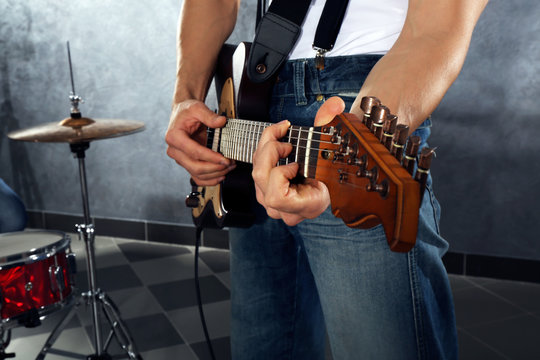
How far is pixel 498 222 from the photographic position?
10.0ft

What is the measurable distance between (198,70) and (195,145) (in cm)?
29

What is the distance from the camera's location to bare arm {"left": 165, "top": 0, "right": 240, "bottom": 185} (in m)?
1.16

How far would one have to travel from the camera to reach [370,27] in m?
0.91

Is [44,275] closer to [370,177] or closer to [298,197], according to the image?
[298,197]

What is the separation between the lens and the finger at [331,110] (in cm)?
71

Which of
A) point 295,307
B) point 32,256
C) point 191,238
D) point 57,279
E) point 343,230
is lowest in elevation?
point 191,238

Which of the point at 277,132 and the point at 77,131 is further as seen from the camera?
the point at 77,131

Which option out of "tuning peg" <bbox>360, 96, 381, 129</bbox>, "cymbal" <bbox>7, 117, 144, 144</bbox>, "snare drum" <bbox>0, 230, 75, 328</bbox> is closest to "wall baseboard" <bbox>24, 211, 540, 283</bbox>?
"cymbal" <bbox>7, 117, 144, 144</bbox>

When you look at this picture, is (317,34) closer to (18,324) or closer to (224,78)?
(224,78)

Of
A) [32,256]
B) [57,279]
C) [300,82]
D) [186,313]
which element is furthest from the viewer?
[186,313]

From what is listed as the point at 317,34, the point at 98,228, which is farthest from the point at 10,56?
the point at 317,34

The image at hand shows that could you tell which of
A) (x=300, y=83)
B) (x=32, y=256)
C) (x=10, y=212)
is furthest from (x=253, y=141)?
(x=10, y=212)

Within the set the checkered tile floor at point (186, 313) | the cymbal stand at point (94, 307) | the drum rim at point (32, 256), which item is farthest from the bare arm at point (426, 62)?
the checkered tile floor at point (186, 313)

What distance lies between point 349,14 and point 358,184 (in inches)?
17.3
